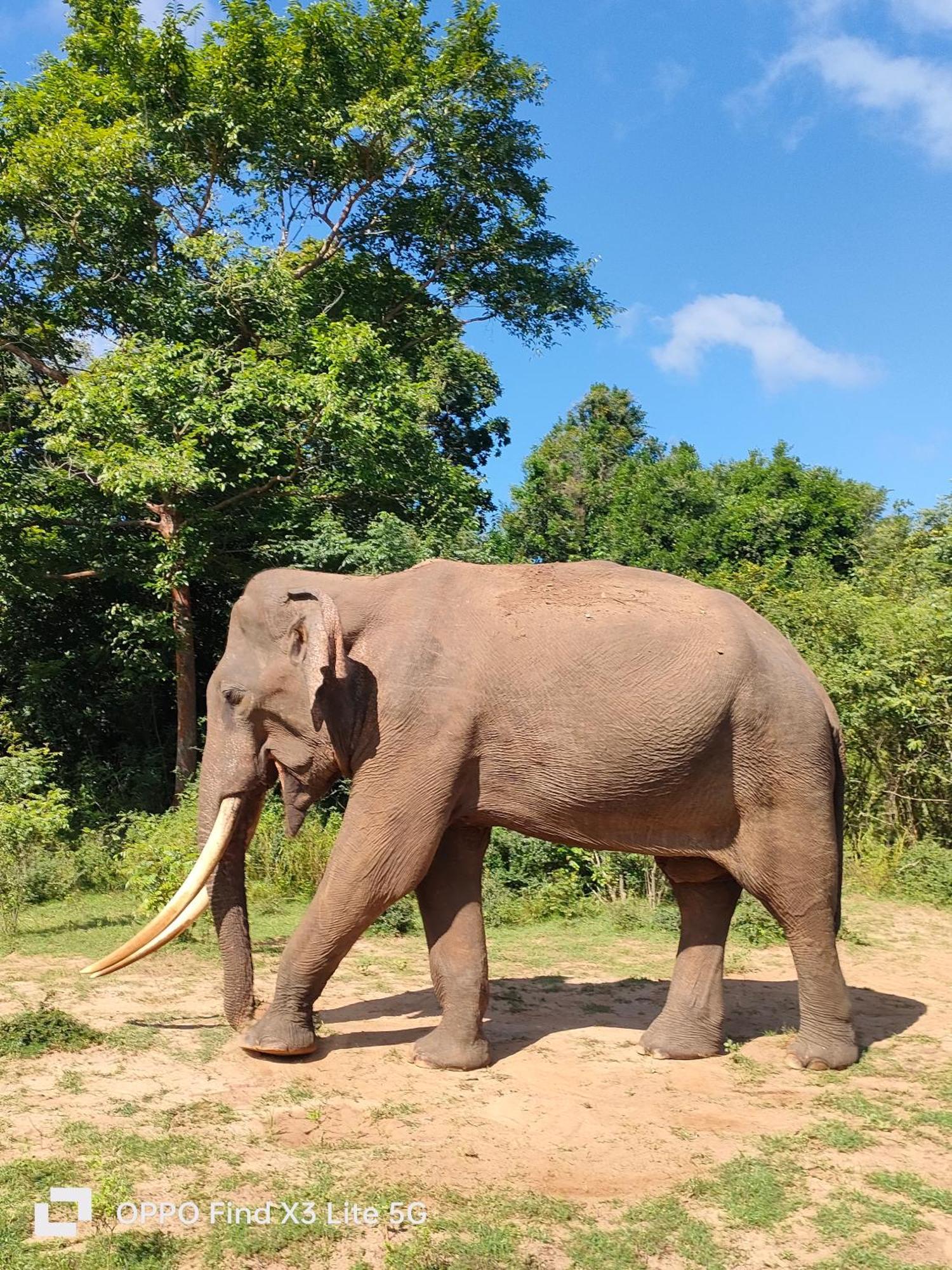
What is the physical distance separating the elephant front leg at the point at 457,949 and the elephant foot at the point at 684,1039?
0.94m

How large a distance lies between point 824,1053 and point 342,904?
2.66m

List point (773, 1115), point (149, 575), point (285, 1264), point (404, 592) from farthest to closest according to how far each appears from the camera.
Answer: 1. point (149, 575)
2. point (404, 592)
3. point (773, 1115)
4. point (285, 1264)

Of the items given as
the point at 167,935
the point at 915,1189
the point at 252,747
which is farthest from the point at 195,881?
the point at 915,1189

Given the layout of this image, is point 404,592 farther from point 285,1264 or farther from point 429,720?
point 285,1264

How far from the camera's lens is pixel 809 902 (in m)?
5.74

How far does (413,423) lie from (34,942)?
7.22 meters

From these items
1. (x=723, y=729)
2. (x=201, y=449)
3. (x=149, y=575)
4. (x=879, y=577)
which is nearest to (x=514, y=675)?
(x=723, y=729)

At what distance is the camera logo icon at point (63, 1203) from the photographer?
380 cm

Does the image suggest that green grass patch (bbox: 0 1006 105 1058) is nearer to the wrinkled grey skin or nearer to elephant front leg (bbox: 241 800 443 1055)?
the wrinkled grey skin

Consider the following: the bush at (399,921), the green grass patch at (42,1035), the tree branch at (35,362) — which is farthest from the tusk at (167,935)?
the tree branch at (35,362)

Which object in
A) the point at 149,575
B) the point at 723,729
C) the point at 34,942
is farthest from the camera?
the point at 149,575

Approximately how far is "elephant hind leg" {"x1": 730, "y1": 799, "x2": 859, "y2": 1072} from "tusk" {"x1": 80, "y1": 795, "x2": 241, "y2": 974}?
2.67 m

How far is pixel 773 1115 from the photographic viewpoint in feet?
17.0

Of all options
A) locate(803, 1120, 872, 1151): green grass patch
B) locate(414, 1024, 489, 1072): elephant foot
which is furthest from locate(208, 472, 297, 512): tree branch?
locate(803, 1120, 872, 1151): green grass patch
